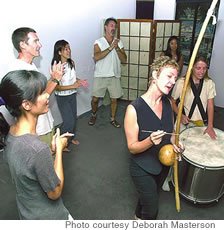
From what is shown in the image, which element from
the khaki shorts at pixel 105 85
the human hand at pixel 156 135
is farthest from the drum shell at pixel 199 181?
the khaki shorts at pixel 105 85

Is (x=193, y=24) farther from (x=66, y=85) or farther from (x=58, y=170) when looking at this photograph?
(x=58, y=170)

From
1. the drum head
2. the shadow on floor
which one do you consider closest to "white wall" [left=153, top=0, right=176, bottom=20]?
the shadow on floor

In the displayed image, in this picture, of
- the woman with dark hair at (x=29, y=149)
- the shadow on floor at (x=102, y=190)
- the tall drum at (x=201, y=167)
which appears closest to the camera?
the woman with dark hair at (x=29, y=149)

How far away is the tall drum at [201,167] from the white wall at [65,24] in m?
2.19

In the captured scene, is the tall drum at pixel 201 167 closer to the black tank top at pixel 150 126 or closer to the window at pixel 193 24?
the black tank top at pixel 150 126

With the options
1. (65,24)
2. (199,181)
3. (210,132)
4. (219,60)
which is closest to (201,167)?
(199,181)

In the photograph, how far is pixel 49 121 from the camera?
7.18ft

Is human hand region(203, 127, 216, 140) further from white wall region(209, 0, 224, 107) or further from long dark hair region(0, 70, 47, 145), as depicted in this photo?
white wall region(209, 0, 224, 107)

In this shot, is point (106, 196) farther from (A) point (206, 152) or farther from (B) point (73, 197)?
(A) point (206, 152)

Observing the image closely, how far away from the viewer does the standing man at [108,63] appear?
11.3ft

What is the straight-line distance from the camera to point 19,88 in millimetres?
1024

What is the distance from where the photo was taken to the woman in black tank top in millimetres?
1446

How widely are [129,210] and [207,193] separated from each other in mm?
748

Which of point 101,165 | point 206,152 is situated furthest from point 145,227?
point 101,165
